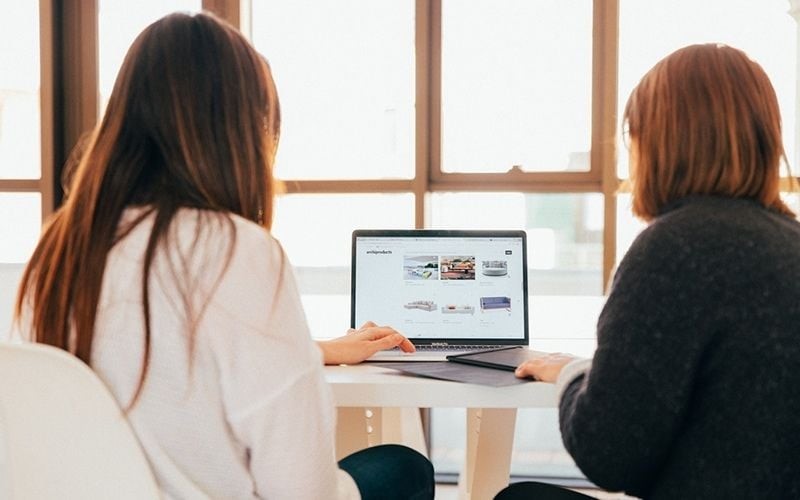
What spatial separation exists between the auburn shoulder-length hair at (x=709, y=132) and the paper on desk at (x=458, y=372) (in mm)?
497

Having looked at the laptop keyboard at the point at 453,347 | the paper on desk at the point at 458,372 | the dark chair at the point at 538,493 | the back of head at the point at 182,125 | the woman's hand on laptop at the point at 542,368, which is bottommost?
the dark chair at the point at 538,493

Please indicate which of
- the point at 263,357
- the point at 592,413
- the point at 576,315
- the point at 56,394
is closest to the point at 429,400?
the point at 592,413

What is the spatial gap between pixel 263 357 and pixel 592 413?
1.34 ft

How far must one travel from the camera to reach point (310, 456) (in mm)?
1104

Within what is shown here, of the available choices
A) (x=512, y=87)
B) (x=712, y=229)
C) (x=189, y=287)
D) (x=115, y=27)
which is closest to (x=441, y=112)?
(x=512, y=87)

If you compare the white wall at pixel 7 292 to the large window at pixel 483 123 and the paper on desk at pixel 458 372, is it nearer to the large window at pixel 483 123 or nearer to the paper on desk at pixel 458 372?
the large window at pixel 483 123

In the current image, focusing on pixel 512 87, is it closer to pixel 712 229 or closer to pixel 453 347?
pixel 453 347

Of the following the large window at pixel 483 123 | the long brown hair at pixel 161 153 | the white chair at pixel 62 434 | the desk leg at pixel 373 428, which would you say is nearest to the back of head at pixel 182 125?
the long brown hair at pixel 161 153

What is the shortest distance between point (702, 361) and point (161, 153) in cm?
71

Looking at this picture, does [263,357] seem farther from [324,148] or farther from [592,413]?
[324,148]

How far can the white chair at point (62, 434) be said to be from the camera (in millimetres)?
990

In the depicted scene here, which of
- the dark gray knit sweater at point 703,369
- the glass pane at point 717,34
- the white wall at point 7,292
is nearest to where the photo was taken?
the dark gray knit sweater at point 703,369

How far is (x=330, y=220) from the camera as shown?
3508 mm

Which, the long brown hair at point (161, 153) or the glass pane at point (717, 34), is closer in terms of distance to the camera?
the long brown hair at point (161, 153)
